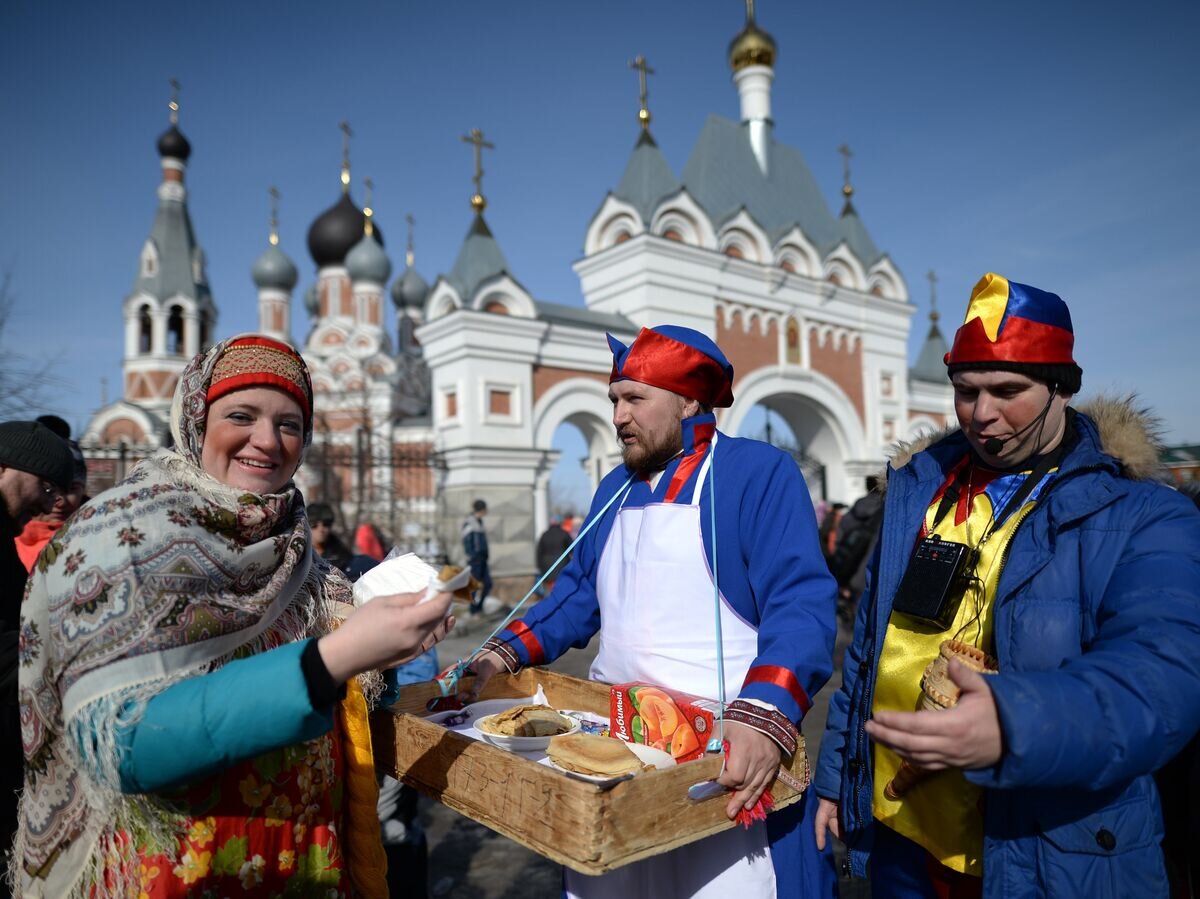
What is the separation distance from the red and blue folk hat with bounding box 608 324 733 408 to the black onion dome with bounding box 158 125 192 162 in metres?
38.1

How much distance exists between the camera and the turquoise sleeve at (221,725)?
118 cm

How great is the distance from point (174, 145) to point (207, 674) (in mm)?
38834

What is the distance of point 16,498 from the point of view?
2.64 meters

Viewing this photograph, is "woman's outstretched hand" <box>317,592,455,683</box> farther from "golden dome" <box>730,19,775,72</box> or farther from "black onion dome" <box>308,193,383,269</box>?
"black onion dome" <box>308,193,383,269</box>

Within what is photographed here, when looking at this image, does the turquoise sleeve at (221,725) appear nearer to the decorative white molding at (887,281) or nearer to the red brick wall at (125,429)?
the decorative white molding at (887,281)

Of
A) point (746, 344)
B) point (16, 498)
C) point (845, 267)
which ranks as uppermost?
point (845, 267)

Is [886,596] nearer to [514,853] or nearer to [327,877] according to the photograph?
[327,877]

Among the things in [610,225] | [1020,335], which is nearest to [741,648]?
[1020,335]

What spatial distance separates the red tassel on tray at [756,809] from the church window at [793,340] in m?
15.4

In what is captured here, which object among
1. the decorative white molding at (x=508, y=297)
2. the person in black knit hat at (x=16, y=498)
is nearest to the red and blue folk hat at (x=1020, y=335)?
the person in black knit hat at (x=16, y=498)

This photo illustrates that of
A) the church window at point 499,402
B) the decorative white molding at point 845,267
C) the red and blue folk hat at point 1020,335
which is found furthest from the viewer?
the decorative white molding at point 845,267

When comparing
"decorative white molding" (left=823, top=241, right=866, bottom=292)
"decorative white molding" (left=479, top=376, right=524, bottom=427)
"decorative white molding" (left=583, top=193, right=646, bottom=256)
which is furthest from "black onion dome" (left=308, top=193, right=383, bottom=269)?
"decorative white molding" (left=479, top=376, right=524, bottom=427)

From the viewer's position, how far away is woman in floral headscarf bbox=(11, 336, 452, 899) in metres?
1.19

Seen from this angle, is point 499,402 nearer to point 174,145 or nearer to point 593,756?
point 593,756
